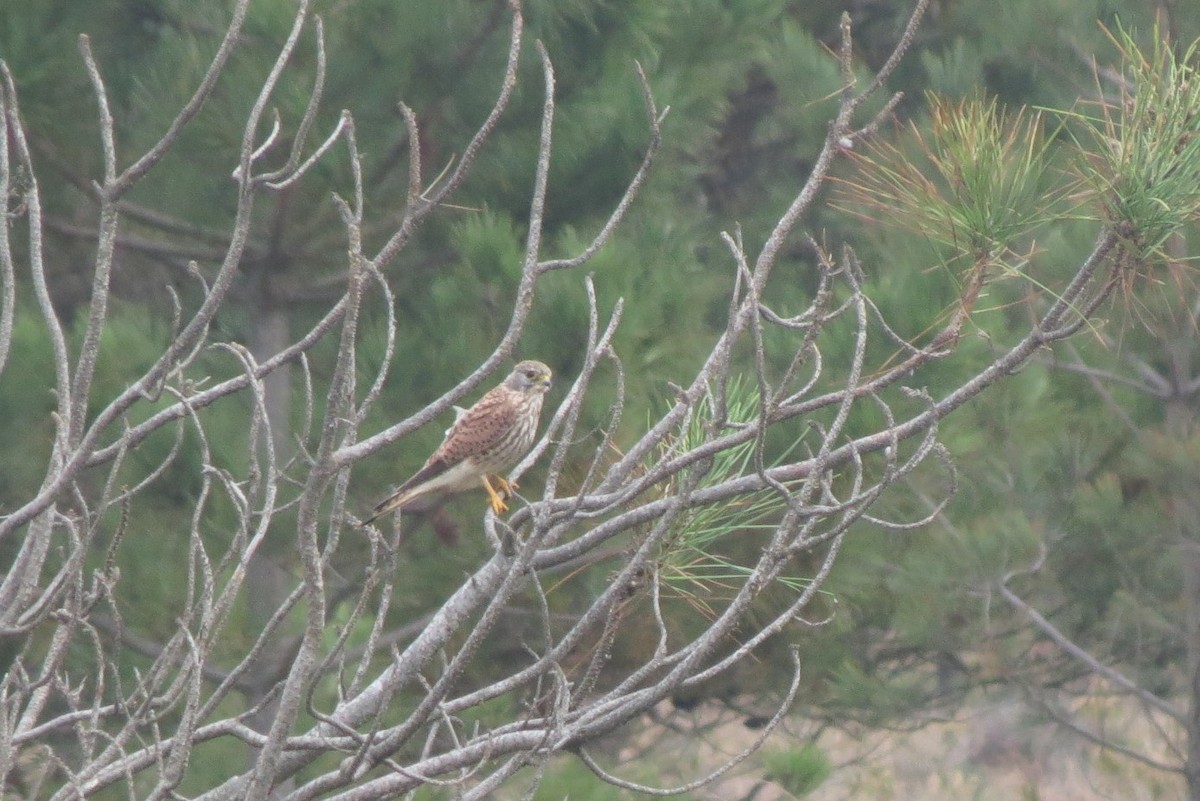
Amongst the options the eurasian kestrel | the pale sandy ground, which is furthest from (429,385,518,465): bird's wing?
the pale sandy ground

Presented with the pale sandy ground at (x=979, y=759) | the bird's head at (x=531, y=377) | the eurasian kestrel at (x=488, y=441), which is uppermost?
the bird's head at (x=531, y=377)

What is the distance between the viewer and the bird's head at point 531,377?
423cm

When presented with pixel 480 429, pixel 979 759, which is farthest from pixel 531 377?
pixel 979 759

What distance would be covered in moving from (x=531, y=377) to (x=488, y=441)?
0.69 feet

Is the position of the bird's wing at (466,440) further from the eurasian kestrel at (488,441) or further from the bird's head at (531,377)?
the bird's head at (531,377)

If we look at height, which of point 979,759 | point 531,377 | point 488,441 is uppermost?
point 531,377

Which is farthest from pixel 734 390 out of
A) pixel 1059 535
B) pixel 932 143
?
pixel 1059 535

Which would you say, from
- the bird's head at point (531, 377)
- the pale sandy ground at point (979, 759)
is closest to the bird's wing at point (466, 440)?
the bird's head at point (531, 377)

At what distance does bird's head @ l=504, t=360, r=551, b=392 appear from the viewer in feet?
13.9

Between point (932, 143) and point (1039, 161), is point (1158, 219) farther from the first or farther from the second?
point (932, 143)

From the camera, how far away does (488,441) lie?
4348mm

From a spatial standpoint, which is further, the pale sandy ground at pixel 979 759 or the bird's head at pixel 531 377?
the pale sandy ground at pixel 979 759

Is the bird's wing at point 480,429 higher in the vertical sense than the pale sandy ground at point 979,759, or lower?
higher

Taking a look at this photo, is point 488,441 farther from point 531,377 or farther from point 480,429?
point 531,377
